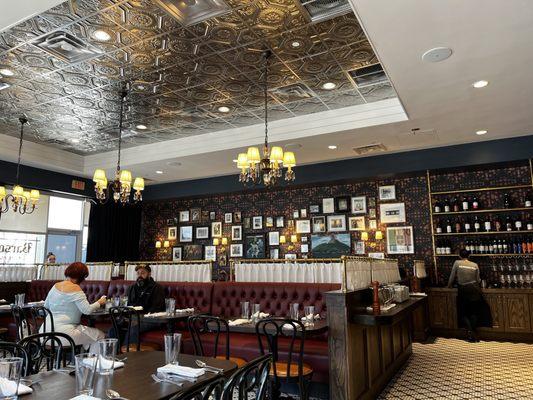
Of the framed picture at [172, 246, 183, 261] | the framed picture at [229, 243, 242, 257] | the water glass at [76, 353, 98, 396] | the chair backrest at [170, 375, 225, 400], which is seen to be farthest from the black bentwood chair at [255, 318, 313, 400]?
the framed picture at [172, 246, 183, 261]

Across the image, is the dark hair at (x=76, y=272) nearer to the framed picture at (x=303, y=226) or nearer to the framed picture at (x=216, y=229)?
the framed picture at (x=303, y=226)

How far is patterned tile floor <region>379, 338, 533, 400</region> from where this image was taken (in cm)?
459

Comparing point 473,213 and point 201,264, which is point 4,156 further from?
point 473,213

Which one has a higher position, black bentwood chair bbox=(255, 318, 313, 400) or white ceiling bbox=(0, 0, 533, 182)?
white ceiling bbox=(0, 0, 533, 182)

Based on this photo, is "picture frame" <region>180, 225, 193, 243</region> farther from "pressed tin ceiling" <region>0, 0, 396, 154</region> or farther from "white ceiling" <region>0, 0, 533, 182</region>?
"pressed tin ceiling" <region>0, 0, 396, 154</region>

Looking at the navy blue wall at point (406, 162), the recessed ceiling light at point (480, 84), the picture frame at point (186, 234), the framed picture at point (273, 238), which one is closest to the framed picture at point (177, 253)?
the picture frame at point (186, 234)

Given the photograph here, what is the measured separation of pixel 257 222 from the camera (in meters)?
11.4

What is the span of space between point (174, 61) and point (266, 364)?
460 cm

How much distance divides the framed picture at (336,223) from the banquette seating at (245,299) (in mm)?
4647

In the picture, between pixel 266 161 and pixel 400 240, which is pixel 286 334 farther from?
pixel 400 240

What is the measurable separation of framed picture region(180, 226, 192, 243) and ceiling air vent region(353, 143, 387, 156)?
6003 mm

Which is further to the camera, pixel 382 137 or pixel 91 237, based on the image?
pixel 91 237

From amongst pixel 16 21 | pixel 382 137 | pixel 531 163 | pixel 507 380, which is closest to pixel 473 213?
pixel 531 163

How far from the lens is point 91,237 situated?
454 inches
